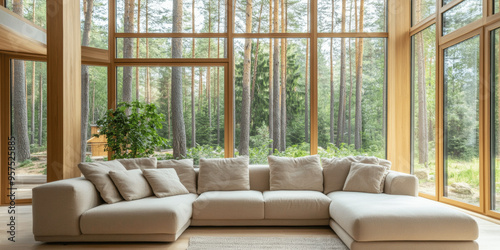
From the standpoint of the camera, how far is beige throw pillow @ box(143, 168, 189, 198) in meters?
4.30

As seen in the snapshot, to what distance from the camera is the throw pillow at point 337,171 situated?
4.75 m

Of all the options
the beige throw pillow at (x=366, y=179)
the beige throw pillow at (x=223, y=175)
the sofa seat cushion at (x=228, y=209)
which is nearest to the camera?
the sofa seat cushion at (x=228, y=209)

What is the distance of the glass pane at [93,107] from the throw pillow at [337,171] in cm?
355

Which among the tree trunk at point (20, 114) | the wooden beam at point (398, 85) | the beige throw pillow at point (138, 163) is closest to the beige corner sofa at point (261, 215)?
the beige throw pillow at point (138, 163)

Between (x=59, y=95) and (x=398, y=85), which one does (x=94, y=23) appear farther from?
(x=398, y=85)

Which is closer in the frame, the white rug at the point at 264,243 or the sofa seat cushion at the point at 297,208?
the white rug at the point at 264,243

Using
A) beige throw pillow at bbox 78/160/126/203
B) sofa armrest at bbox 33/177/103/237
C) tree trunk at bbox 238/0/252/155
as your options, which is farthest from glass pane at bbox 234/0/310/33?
sofa armrest at bbox 33/177/103/237

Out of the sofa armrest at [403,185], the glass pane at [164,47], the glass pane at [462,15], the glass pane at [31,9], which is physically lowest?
the sofa armrest at [403,185]

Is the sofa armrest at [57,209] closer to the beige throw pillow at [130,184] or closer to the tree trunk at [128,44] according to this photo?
the beige throw pillow at [130,184]

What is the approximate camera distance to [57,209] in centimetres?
355

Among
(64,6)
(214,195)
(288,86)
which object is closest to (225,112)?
A: (288,86)

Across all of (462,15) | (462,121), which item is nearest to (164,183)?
(462,121)

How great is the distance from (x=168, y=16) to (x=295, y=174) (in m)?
3.38

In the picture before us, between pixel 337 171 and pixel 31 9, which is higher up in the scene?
pixel 31 9
